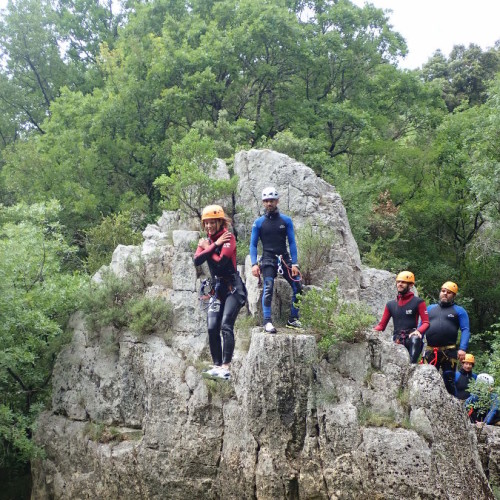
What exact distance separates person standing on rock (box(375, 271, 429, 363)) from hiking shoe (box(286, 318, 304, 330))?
4.36 ft

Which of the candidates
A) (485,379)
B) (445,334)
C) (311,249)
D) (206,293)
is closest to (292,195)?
(311,249)

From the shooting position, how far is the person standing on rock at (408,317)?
9.12 meters

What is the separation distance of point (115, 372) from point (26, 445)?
209cm

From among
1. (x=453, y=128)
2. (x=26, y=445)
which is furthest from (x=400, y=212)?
(x=26, y=445)

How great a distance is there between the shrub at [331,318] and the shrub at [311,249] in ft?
5.48

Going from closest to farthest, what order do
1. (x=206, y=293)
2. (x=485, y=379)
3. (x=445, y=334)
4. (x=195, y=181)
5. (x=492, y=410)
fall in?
1. (x=445, y=334)
2. (x=485, y=379)
3. (x=492, y=410)
4. (x=206, y=293)
5. (x=195, y=181)

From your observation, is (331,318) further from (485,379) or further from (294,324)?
(485,379)

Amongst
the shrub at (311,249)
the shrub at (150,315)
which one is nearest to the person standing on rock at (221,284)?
the shrub at (150,315)

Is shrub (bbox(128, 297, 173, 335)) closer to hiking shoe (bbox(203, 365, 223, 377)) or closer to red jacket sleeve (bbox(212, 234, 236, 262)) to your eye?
hiking shoe (bbox(203, 365, 223, 377))

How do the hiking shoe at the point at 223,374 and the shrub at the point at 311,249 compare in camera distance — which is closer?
the hiking shoe at the point at 223,374

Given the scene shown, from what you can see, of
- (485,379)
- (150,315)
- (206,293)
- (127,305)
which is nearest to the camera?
(485,379)

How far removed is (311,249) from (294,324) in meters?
2.14

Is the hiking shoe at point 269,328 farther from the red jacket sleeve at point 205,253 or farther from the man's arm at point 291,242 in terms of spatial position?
the red jacket sleeve at point 205,253

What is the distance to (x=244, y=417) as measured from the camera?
908 centimetres
